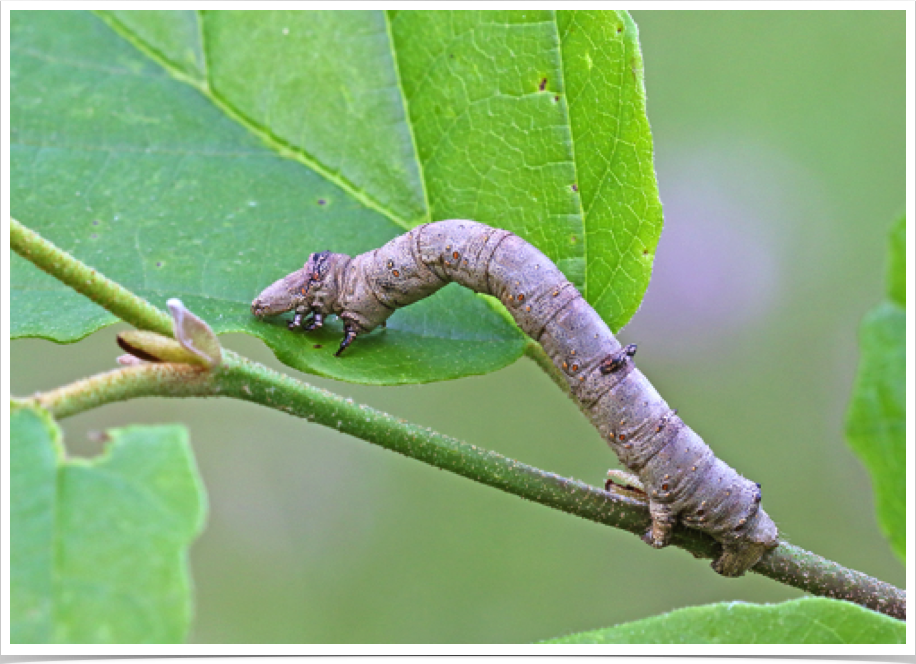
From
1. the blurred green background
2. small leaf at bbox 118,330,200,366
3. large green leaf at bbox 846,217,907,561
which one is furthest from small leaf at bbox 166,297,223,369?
the blurred green background

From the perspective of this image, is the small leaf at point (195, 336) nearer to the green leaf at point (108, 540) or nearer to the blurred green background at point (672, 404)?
the green leaf at point (108, 540)

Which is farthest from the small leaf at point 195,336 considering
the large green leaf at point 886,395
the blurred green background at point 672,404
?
the blurred green background at point 672,404

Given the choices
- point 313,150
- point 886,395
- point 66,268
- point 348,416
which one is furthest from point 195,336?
point 886,395

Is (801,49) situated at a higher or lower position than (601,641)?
higher

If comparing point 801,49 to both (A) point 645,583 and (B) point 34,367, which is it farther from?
(B) point 34,367

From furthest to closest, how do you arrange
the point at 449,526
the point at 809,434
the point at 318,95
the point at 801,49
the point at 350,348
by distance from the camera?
the point at 801,49 → the point at 449,526 → the point at 809,434 → the point at 318,95 → the point at 350,348

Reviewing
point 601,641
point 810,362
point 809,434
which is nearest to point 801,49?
point 810,362
